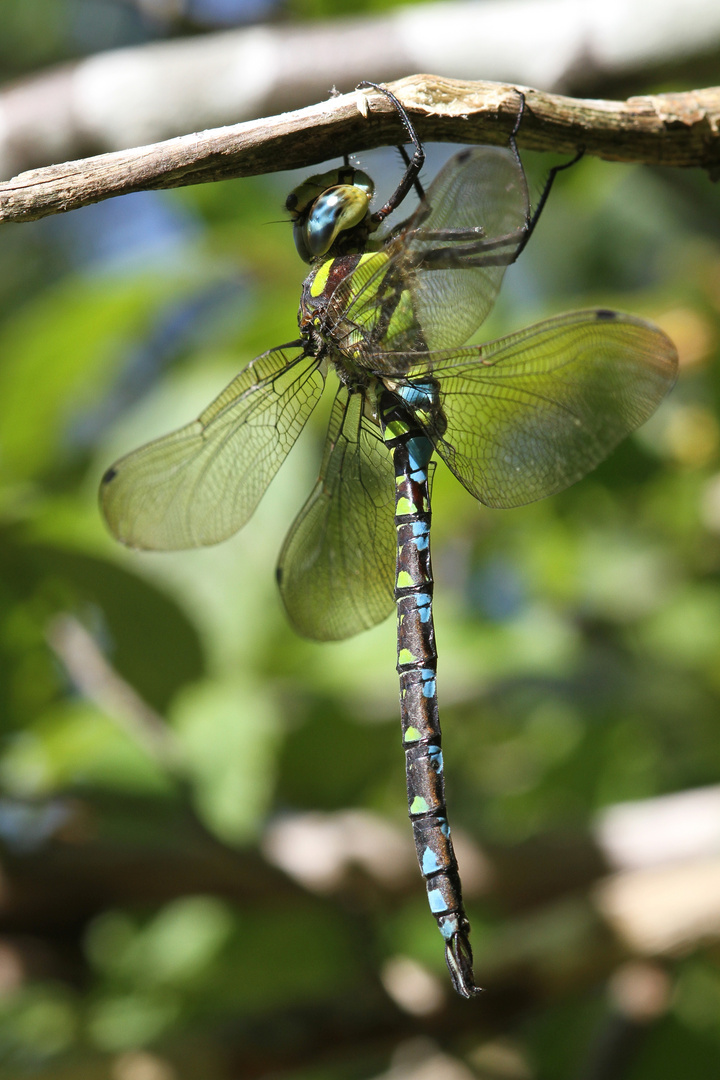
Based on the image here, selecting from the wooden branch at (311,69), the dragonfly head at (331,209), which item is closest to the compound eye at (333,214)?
the dragonfly head at (331,209)

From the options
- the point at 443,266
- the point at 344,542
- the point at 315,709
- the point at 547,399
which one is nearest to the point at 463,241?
the point at 443,266

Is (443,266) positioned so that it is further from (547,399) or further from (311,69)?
(311,69)

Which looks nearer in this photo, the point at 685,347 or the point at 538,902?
the point at 538,902

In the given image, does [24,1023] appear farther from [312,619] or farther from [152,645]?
[312,619]

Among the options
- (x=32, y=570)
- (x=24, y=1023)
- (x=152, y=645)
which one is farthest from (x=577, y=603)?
(x=24, y=1023)

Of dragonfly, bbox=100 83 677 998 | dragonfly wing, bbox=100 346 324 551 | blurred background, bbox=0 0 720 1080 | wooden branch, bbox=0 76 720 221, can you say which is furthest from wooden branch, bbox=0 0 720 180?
dragonfly wing, bbox=100 346 324 551
